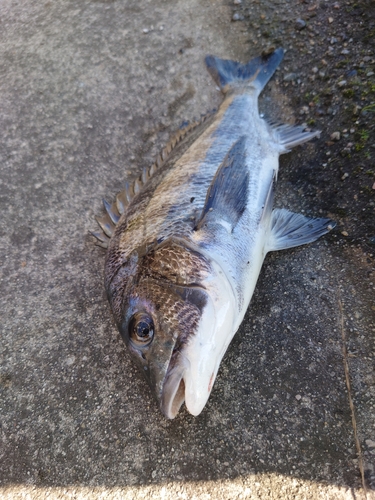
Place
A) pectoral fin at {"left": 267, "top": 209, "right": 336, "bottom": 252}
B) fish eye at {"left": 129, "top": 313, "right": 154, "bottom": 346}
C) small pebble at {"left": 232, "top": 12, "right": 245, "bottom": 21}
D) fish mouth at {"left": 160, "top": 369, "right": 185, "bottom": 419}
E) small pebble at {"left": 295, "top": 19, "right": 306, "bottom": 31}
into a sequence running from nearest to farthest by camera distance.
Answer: fish mouth at {"left": 160, "top": 369, "right": 185, "bottom": 419}
fish eye at {"left": 129, "top": 313, "right": 154, "bottom": 346}
pectoral fin at {"left": 267, "top": 209, "right": 336, "bottom": 252}
small pebble at {"left": 295, "top": 19, "right": 306, "bottom": 31}
small pebble at {"left": 232, "top": 12, "right": 245, "bottom": 21}

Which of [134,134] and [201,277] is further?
[134,134]

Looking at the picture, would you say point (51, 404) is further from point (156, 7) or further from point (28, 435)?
point (156, 7)

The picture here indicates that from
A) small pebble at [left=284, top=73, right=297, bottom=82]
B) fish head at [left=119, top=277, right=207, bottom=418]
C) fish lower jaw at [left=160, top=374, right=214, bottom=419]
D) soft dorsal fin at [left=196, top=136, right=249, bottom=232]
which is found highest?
small pebble at [left=284, top=73, right=297, bottom=82]

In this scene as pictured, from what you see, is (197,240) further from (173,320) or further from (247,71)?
(247,71)

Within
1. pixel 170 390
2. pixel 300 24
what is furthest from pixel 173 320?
pixel 300 24

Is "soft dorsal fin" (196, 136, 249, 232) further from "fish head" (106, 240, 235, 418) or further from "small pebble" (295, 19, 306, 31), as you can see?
"small pebble" (295, 19, 306, 31)

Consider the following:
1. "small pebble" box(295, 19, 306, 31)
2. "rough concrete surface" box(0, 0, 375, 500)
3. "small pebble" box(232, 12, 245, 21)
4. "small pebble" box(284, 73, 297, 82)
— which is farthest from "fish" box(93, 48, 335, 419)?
"small pebble" box(232, 12, 245, 21)

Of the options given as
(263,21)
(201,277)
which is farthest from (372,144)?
(263,21)
